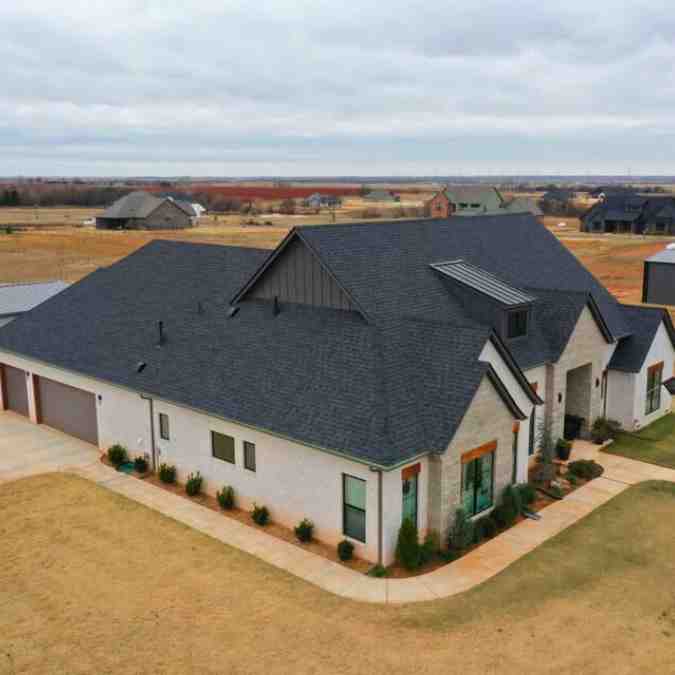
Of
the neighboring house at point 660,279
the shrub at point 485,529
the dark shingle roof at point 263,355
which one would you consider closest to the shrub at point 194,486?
the dark shingle roof at point 263,355

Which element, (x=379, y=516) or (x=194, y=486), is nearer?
(x=379, y=516)

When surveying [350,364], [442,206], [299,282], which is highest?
[299,282]

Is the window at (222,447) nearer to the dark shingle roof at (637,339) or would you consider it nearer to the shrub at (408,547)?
the shrub at (408,547)

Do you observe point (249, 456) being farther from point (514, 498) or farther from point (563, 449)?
point (563, 449)

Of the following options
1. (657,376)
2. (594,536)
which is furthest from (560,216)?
(594,536)

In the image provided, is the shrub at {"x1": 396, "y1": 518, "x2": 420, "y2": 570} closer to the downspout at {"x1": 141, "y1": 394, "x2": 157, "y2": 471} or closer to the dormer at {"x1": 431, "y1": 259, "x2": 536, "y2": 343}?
the dormer at {"x1": 431, "y1": 259, "x2": 536, "y2": 343}

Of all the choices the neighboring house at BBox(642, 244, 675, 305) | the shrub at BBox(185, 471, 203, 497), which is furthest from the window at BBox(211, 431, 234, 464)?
the neighboring house at BBox(642, 244, 675, 305)

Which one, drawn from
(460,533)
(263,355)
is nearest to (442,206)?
(263,355)
